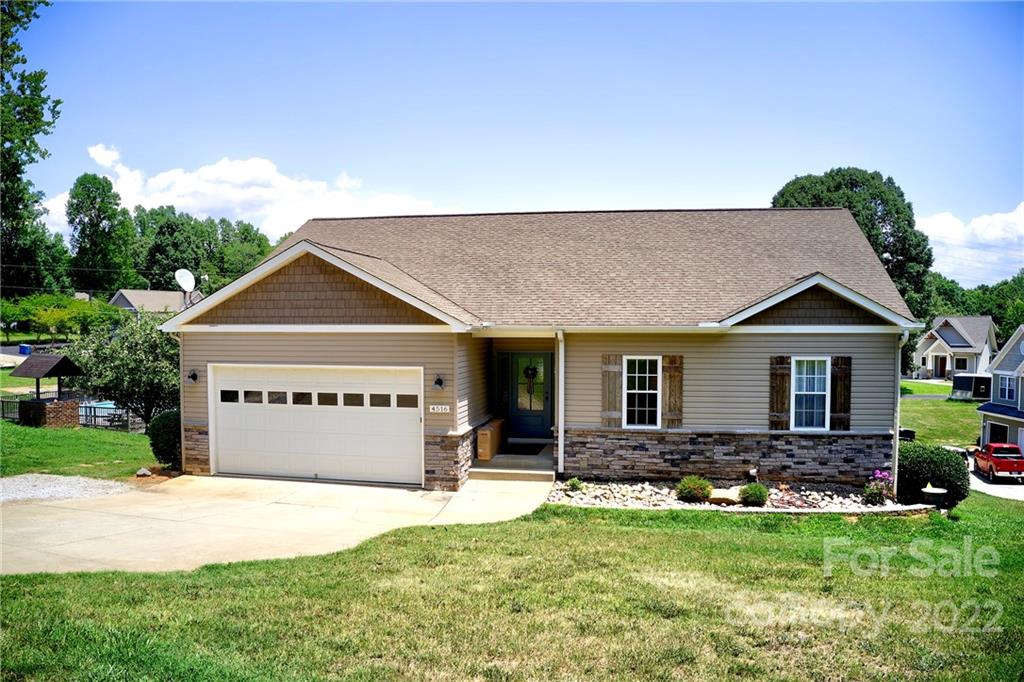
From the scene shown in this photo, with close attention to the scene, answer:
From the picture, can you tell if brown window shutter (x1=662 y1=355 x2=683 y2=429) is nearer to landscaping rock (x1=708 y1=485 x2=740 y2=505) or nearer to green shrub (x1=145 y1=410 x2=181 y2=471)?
landscaping rock (x1=708 y1=485 x2=740 y2=505)

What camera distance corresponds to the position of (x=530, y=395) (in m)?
16.2

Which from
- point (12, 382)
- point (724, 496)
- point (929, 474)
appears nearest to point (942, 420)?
point (929, 474)

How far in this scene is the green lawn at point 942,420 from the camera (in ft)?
125

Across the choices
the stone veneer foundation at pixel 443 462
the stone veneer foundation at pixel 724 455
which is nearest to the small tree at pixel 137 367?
the stone veneer foundation at pixel 443 462

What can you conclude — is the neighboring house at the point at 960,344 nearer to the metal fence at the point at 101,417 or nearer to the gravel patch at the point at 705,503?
the gravel patch at the point at 705,503

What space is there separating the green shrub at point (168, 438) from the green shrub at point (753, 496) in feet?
36.6

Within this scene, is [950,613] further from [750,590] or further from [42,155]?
[42,155]

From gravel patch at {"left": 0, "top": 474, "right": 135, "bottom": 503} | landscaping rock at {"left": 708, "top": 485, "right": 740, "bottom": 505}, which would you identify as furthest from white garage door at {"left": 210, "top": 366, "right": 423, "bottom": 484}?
landscaping rock at {"left": 708, "top": 485, "right": 740, "bottom": 505}

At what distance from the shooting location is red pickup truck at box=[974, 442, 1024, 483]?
2686 cm

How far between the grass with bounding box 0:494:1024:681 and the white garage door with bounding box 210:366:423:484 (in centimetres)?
408

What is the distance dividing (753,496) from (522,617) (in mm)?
6911

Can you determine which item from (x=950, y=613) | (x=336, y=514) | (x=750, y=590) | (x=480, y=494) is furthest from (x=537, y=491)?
(x=950, y=613)

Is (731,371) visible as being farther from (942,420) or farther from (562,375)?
(942,420)

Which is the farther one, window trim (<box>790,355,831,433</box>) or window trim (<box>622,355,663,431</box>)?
window trim (<box>622,355,663,431</box>)
